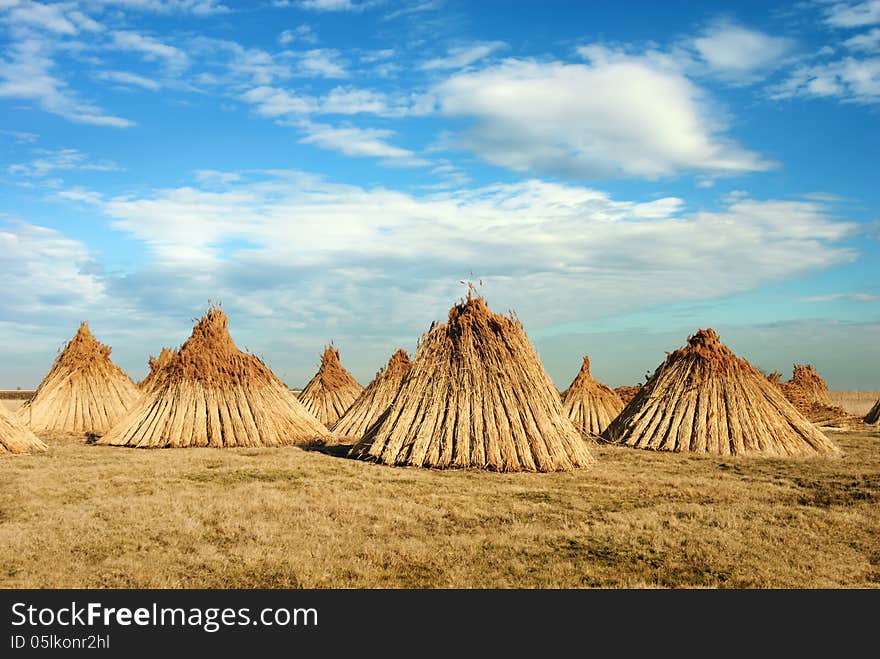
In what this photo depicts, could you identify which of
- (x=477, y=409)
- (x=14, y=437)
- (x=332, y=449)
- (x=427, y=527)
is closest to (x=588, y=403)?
(x=332, y=449)

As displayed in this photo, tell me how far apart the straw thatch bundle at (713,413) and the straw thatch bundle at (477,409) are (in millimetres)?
4075

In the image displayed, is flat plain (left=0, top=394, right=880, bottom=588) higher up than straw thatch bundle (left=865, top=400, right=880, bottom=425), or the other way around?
straw thatch bundle (left=865, top=400, right=880, bottom=425)

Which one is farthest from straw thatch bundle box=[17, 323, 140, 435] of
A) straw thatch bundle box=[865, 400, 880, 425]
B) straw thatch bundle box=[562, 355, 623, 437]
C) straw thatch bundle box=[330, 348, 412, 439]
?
straw thatch bundle box=[865, 400, 880, 425]

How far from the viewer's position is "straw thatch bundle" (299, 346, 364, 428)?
25.4 metres

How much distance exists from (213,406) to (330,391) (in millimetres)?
9151

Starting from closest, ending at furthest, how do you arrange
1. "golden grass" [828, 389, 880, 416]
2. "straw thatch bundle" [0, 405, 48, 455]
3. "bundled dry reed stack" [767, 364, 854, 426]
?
"straw thatch bundle" [0, 405, 48, 455]
"bundled dry reed stack" [767, 364, 854, 426]
"golden grass" [828, 389, 880, 416]

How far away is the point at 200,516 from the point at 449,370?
21.0ft

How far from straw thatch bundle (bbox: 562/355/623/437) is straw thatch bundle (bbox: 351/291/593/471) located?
438 inches

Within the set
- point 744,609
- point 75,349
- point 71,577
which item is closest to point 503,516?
point 744,609

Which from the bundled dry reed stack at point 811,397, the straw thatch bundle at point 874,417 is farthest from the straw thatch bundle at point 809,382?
the straw thatch bundle at point 874,417

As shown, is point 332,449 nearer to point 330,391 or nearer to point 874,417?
point 330,391

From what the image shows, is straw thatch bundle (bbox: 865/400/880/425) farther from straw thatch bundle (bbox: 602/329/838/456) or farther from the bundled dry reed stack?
straw thatch bundle (bbox: 602/329/838/456)

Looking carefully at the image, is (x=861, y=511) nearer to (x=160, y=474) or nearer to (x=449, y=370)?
(x=449, y=370)

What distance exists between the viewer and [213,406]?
16797 mm
